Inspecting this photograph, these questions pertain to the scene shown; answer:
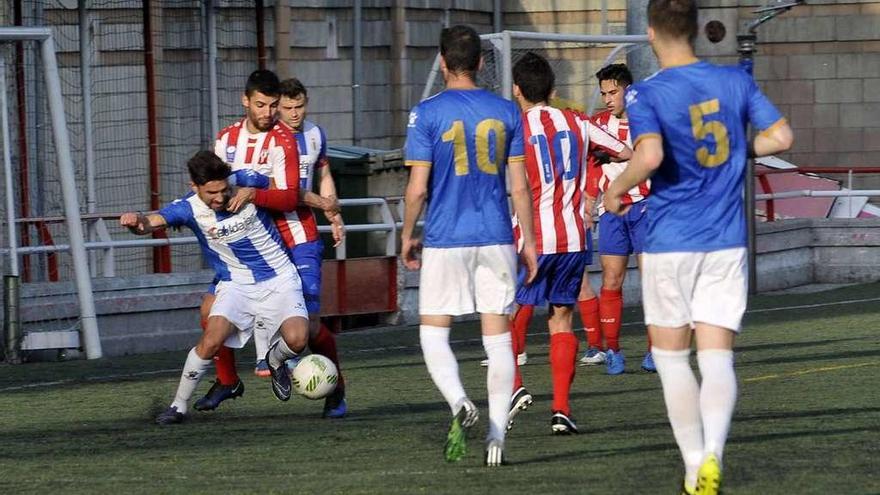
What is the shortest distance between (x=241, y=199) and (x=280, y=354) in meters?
0.88

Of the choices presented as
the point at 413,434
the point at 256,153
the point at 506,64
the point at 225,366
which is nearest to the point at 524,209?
the point at 413,434

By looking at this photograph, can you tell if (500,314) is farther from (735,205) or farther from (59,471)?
(59,471)

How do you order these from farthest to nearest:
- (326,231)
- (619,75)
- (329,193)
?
(326,231) → (619,75) → (329,193)

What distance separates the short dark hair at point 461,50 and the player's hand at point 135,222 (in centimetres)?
206

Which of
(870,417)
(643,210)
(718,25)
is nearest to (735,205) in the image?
(870,417)

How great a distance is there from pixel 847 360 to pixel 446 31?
5.48 metres

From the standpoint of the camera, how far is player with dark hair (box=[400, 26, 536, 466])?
8367 mm

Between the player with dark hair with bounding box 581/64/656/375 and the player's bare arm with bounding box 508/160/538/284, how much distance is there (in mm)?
3739

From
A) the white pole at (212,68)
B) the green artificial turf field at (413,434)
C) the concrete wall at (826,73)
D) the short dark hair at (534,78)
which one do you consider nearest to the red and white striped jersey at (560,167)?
the short dark hair at (534,78)

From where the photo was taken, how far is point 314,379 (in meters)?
10.1

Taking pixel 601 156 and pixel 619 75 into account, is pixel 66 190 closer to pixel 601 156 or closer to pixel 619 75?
pixel 619 75

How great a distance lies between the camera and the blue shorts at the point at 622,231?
1240 cm

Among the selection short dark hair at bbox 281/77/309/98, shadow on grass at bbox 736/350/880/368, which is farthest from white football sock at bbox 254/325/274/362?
shadow on grass at bbox 736/350/880/368

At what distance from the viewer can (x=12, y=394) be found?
12.5 meters
